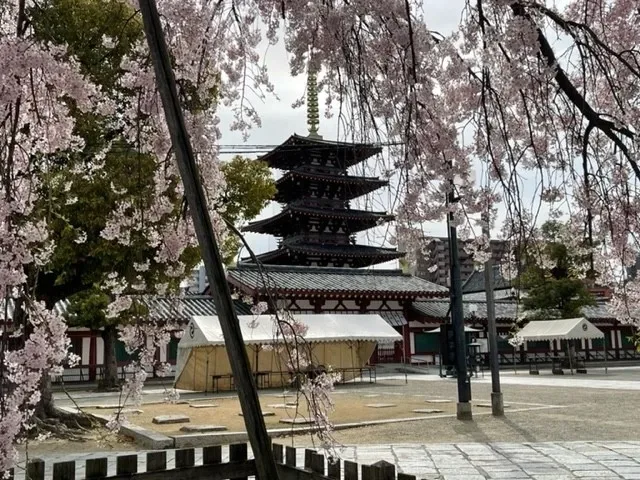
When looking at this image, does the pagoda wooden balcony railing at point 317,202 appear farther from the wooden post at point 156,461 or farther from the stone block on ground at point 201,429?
the wooden post at point 156,461

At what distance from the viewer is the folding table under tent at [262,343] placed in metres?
15.0

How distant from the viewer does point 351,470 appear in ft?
7.36

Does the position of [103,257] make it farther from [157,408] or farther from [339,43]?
[339,43]

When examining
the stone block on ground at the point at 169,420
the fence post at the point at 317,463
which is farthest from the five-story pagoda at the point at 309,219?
the fence post at the point at 317,463

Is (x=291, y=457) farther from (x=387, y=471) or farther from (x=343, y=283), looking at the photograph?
(x=343, y=283)

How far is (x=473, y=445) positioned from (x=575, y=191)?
15.0 feet

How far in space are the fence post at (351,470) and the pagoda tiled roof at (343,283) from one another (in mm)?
19181

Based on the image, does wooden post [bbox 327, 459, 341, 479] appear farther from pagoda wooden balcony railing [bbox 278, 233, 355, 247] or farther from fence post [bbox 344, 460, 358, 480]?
pagoda wooden balcony railing [bbox 278, 233, 355, 247]

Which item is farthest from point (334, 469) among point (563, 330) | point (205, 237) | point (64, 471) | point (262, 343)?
point (563, 330)

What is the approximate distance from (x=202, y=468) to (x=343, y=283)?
21691 millimetres

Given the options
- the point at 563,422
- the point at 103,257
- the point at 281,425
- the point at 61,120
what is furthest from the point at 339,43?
the point at 563,422

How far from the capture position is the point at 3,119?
6.56ft

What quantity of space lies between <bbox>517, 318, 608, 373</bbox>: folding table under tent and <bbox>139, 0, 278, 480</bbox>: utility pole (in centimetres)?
2096

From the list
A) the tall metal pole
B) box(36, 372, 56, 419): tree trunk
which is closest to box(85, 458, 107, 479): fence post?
box(36, 372, 56, 419): tree trunk
